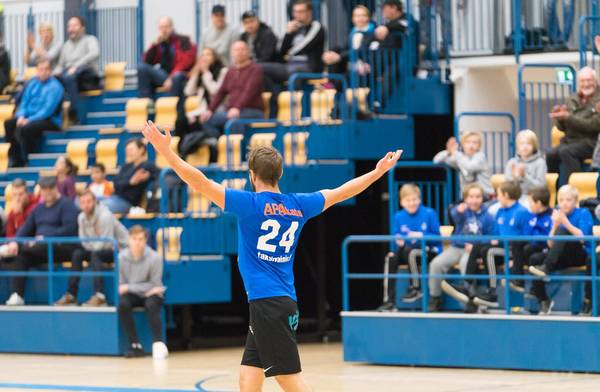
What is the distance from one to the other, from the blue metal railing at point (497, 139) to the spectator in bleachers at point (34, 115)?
5908mm

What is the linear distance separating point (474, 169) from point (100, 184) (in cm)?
486

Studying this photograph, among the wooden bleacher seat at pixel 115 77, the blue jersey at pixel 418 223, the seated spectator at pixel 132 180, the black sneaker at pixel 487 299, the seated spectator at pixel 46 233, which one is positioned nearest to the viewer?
the black sneaker at pixel 487 299

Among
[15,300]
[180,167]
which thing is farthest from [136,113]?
[180,167]

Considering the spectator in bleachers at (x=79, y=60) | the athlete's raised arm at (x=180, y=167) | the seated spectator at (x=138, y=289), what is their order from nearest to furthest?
the athlete's raised arm at (x=180, y=167) < the seated spectator at (x=138, y=289) < the spectator in bleachers at (x=79, y=60)

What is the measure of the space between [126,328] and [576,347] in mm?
5143

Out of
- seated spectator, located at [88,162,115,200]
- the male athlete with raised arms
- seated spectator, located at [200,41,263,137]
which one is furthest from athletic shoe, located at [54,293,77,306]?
the male athlete with raised arms

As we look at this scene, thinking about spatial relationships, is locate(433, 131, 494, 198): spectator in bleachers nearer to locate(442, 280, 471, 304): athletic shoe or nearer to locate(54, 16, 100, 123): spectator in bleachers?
locate(442, 280, 471, 304): athletic shoe

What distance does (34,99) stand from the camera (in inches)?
815

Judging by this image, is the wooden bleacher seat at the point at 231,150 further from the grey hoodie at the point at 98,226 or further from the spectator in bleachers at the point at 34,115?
the spectator in bleachers at the point at 34,115

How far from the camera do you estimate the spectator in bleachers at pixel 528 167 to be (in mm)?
15336

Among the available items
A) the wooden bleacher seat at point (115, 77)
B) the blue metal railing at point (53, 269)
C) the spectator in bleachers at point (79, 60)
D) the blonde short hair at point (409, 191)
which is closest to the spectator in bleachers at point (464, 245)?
the blonde short hair at point (409, 191)

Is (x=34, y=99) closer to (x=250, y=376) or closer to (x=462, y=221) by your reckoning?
(x=462, y=221)

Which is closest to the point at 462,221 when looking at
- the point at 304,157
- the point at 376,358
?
the point at 376,358

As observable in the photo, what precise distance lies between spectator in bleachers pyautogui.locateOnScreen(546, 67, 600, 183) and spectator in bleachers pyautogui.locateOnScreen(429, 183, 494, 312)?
3.51 feet
